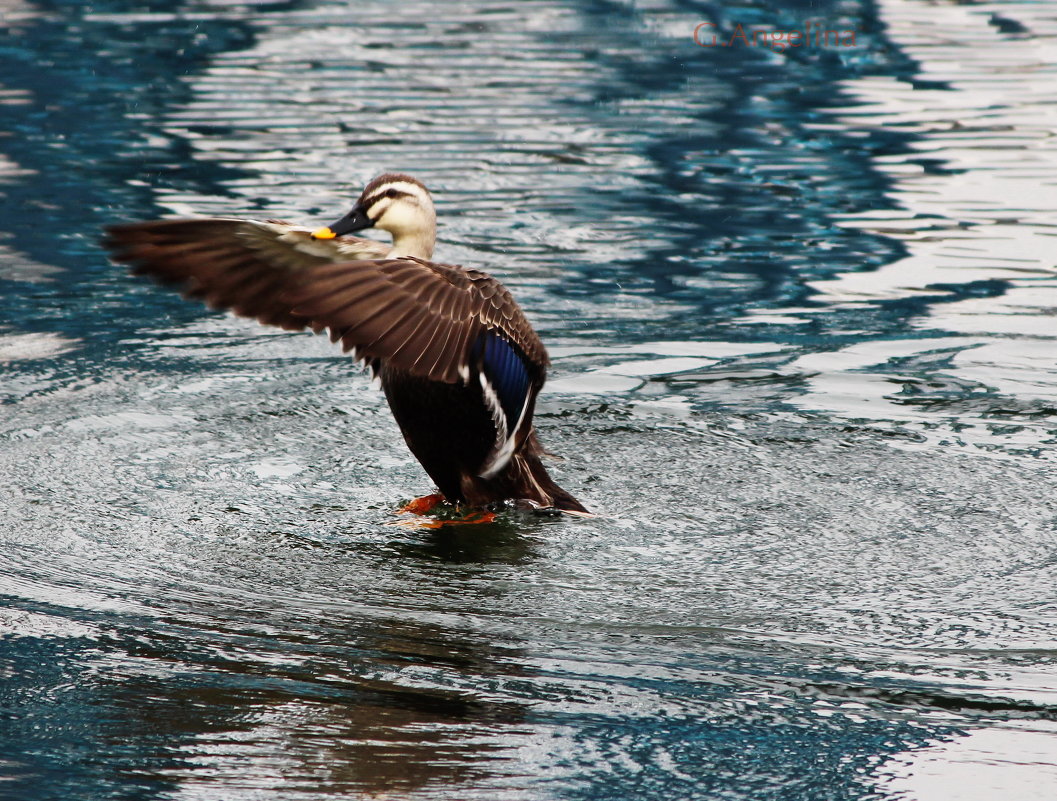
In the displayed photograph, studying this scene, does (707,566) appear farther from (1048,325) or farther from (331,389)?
(1048,325)

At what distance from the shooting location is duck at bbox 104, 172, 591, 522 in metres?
5.61

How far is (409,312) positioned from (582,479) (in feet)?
5.48

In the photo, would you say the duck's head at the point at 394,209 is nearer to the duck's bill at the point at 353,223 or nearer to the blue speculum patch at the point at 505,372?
the duck's bill at the point at 353,223

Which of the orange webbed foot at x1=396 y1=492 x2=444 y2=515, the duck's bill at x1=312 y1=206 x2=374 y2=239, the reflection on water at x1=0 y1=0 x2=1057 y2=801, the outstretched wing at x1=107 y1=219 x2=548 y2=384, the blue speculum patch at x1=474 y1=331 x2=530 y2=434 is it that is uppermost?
the duck's bill at x1=312 y1=206 x2=374 y2=239

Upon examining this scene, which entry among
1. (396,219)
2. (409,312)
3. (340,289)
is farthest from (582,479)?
(340,289)

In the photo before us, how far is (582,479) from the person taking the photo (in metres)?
7.05

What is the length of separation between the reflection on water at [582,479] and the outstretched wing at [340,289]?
0.83 meters

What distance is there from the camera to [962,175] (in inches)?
497

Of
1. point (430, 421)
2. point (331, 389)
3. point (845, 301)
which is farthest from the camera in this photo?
point (845, 301)

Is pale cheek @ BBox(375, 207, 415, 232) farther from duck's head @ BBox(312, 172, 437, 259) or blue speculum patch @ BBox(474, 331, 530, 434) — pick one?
blue speculum patch @ BBox(474, 331, 530, 434)

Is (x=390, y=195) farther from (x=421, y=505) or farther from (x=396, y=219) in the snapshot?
(x=421, y=505)

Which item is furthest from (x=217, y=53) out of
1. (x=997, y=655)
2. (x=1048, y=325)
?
(x=997, y=655)

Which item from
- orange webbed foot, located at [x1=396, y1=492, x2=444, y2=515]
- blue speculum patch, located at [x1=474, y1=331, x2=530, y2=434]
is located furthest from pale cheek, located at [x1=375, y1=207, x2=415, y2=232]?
orange webbed foot, located at [x1=396, y1=492, x2=444, y2=515]

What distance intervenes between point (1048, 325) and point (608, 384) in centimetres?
262
